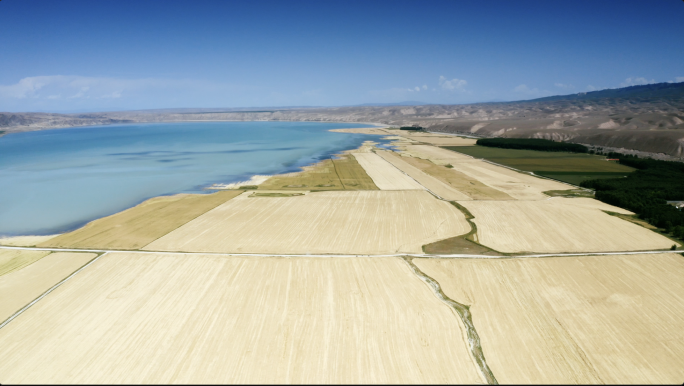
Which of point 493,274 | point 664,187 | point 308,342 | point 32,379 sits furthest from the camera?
point 664,187

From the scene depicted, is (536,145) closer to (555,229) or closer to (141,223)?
(555,229)

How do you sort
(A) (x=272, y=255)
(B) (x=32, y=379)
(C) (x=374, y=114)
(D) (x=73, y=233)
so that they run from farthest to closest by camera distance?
(C) (x=374, y=114), (D) (x=73, y=233), (A) (x=272, y=255), (B) (x=32, y=379)

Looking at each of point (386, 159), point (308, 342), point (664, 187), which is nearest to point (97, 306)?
point (308, 342)

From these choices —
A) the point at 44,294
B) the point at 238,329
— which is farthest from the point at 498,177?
the point at 44,294

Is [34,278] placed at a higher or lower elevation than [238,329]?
higher

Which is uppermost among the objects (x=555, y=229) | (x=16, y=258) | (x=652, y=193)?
(x=652, y=193)

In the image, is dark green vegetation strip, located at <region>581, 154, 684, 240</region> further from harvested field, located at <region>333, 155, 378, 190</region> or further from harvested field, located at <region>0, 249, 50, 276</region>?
harvested field, located at <region>0, 249, 50, 276</region>

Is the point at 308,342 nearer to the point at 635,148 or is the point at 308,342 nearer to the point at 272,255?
the point at 272,255

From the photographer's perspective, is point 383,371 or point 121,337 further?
point 121,337

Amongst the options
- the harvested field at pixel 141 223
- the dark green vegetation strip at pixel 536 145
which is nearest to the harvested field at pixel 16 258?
the harvested field at pixel 141 223
